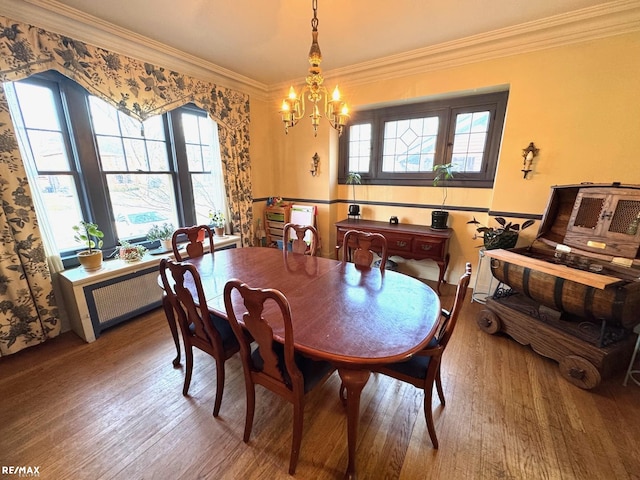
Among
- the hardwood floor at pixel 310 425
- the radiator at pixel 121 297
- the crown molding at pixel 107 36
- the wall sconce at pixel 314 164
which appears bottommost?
the hardwood floor at pixel 310 425

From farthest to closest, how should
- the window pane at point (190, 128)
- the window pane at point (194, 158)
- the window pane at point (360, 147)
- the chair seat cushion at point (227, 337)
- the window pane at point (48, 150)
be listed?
the window pane at point (360, 147), the window pane at point (194, 158), the window pane at point (190, 128), the window pane at point (48, 150), the chair seat cushion at point (227, 337)

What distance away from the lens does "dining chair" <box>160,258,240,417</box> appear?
1.31 meters

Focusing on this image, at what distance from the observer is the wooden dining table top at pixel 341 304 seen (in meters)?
1.02

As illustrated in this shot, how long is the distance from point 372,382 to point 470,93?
10.1ft

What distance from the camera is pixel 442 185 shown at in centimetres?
312

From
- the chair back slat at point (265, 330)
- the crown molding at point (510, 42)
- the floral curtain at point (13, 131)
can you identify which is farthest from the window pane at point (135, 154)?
the chair back slat at point (265, 330)

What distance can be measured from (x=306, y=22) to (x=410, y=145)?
1826mm

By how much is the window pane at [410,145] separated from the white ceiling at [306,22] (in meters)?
0.82

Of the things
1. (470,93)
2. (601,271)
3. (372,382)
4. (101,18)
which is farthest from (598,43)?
(101,18)

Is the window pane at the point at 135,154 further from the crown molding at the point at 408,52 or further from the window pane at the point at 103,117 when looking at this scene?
the crown molding at the point at 408,52

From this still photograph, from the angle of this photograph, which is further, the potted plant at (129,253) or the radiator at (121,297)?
the potted plant at (129,253)

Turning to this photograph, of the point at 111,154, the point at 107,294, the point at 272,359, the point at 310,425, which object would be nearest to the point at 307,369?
the point at 272,359

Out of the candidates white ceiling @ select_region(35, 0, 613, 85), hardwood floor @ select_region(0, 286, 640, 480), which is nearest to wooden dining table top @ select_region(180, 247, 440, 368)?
hardwood floor @ select_region(0, 286, 640, 480)

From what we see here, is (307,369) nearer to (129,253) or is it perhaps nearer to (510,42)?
(129,253)
